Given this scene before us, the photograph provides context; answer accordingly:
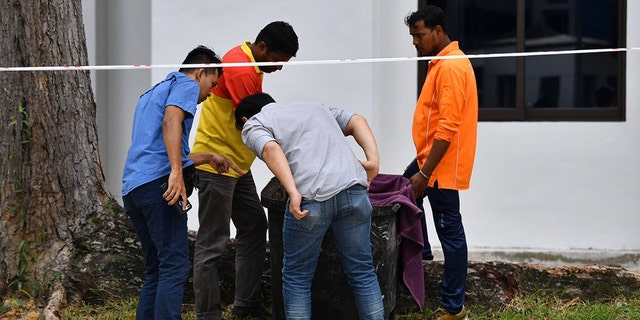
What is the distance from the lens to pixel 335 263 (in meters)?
5.31

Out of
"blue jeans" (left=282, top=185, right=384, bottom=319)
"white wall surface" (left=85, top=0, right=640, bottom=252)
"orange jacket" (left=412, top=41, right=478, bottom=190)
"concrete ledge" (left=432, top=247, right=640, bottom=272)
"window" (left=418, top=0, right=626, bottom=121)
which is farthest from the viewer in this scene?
"window" (left=418, top=0, right=626, bottom=121)

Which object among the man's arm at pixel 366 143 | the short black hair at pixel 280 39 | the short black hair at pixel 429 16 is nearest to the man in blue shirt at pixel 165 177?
the short black hair at pixel 280 39

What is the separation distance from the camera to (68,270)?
605 cm

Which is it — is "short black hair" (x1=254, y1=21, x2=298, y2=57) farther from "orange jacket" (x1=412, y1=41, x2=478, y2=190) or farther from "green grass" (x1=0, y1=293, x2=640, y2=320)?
"green grass" (x1=0, y1=293, x2=640, y2=320)

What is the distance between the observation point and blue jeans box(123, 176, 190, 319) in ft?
16.0

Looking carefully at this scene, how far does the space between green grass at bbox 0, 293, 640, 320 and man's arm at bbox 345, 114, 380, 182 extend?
4.36 ft

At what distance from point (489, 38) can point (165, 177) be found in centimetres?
370

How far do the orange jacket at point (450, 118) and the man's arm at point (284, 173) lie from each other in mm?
973

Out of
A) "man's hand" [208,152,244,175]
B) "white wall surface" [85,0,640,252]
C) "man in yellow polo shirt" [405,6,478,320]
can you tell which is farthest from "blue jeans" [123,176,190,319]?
"white wall surface" [85,0,640,252]

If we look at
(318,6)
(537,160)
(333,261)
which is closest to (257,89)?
(333,261)

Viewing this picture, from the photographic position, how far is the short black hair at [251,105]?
514 cm

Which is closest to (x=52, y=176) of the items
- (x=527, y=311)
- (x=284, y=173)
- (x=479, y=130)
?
(x=284, y=173)

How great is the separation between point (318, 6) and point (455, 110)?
7.80ft

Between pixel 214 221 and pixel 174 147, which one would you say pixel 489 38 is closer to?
pixel 214 221
